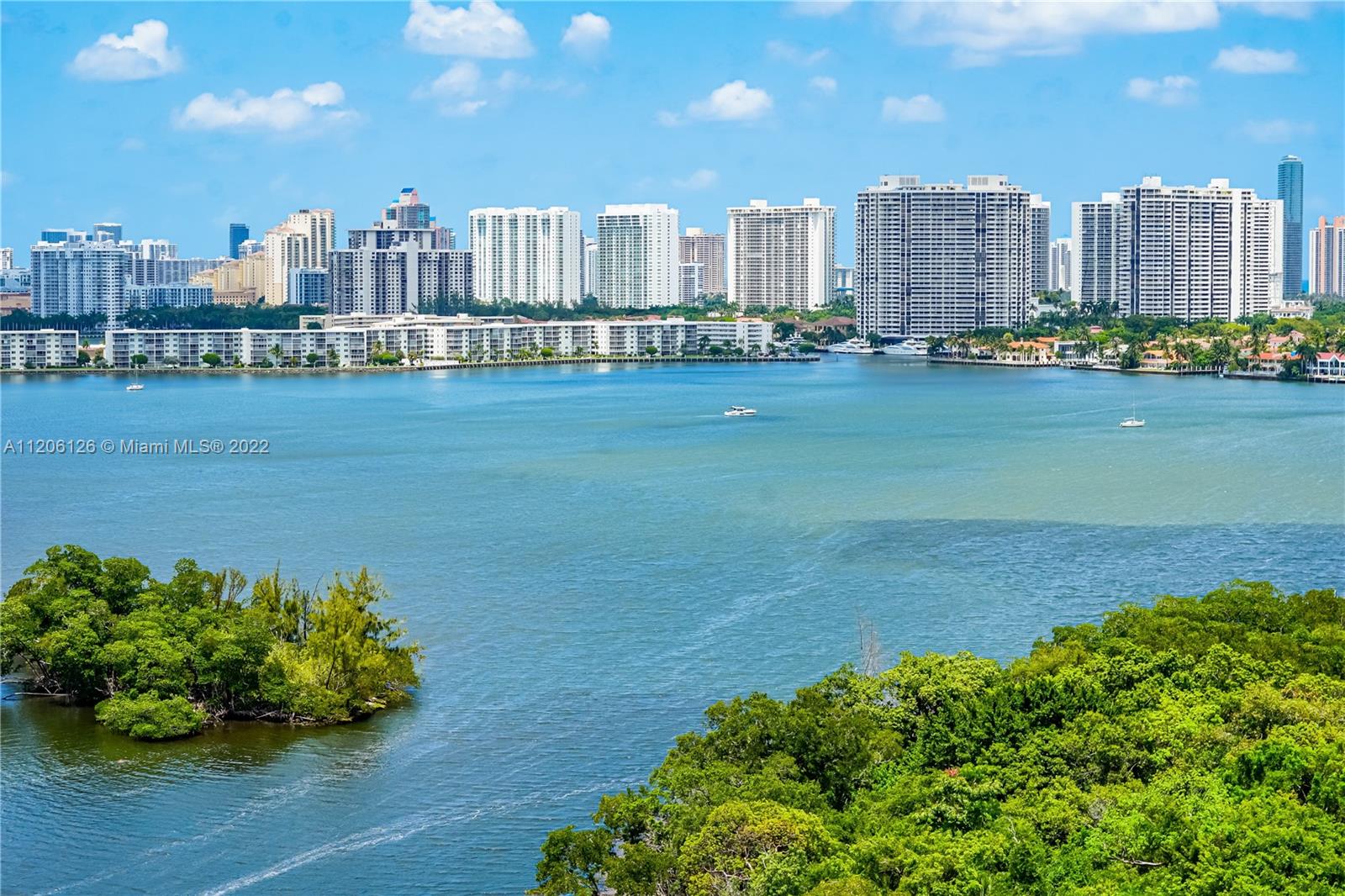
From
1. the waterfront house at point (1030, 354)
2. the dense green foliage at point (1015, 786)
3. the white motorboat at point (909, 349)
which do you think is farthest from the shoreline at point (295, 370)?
the dense green foliage at point (1015, 786)

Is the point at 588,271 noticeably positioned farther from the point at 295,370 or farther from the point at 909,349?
the point at 295,370

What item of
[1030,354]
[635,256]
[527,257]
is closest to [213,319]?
[527,257]

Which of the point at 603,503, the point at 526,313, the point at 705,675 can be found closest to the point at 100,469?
the point at 603,503

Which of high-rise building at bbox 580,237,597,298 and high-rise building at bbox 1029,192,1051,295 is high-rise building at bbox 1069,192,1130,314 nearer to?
high-rise building at bbox 1029,192,1051,295

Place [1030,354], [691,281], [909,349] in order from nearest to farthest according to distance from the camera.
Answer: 1. [1030,354]
2. [909,349]
3. [691,281]

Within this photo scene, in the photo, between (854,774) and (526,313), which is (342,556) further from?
(526,313)
